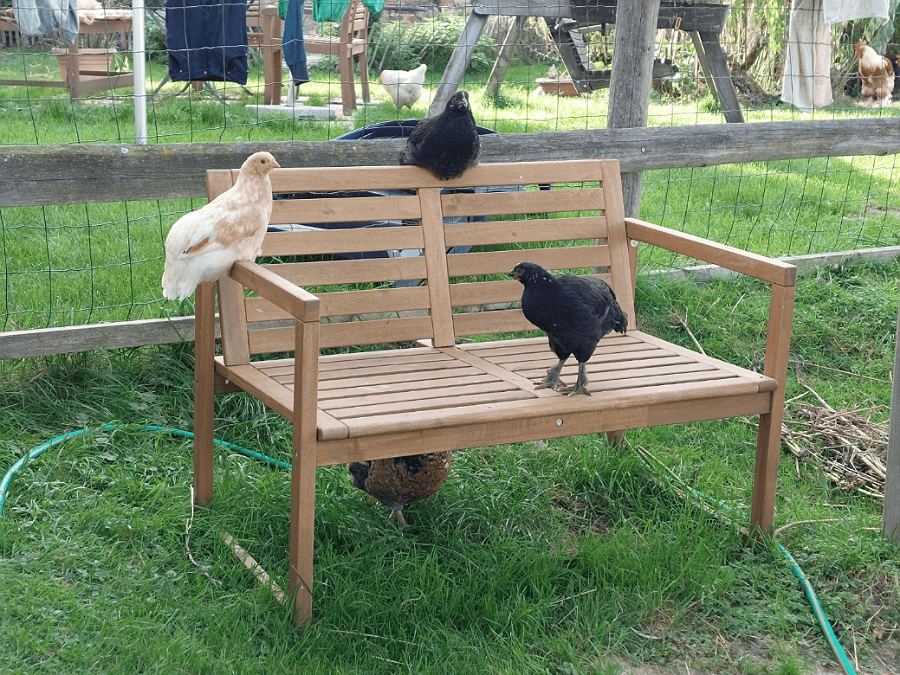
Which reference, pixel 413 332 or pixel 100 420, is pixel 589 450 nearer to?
pixel 413 332

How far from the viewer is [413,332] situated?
125 inches

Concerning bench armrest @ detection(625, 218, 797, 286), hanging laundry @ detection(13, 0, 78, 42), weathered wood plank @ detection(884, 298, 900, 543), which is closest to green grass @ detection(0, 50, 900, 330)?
hanging laundry @ detection(13, 0, 78, 42)

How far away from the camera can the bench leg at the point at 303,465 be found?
7.69 ft

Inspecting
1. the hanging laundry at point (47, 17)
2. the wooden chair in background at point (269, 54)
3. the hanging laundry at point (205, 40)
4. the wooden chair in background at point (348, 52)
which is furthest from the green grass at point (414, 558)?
the wooden chair in background at point (269, 54)

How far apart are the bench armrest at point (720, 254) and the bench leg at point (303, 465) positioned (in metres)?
1.38

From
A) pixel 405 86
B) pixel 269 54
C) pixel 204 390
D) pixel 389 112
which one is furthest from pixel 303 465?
pixel 269 54

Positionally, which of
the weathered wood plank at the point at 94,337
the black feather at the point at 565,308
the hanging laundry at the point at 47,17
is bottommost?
the weathered wood plank at the point at 94,337

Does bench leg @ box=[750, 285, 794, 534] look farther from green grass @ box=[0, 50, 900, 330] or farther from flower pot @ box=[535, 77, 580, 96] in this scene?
flower pot @ box=[535, 77, 580, 96]

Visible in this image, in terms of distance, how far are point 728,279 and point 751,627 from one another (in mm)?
2616

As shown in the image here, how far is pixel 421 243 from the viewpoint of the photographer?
3.21 meters

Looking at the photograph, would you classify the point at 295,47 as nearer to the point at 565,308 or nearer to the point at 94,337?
the point at 94,337

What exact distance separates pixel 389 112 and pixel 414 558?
661cm

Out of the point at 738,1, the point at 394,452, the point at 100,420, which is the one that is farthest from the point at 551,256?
the point at 738,1

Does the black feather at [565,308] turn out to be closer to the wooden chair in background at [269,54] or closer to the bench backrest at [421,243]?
the bench backrest at [421,243]
